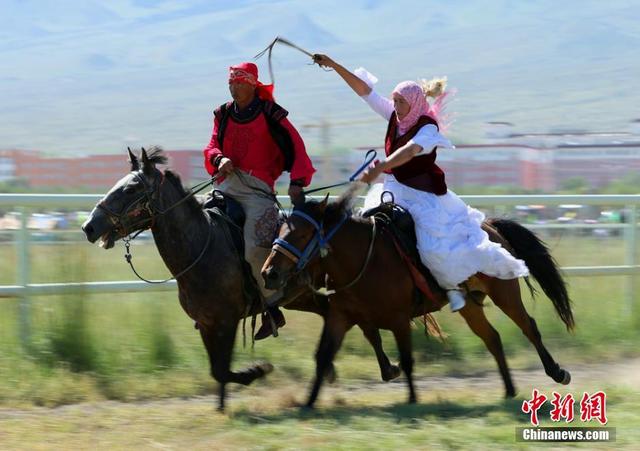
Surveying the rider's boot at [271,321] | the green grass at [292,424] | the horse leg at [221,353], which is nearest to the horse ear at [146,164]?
the horse leg at [221,353]

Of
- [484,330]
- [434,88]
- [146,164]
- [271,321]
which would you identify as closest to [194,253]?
[146,164]

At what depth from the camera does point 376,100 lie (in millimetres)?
8477

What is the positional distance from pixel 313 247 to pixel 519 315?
6.70 feet

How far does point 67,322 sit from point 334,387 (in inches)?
90.5

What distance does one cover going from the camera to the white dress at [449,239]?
7.94 meters

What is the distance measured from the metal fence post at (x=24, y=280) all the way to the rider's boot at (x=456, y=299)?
3.50 metres

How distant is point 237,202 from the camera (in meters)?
8.22

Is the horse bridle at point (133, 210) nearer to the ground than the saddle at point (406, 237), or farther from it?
farther from it

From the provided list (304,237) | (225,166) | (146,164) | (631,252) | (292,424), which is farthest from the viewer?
(631,252)

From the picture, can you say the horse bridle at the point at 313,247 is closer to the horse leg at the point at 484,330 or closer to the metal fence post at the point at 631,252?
the horse leg at the point at 484,330

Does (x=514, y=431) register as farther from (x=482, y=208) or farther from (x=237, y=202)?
(x=482, y=208)

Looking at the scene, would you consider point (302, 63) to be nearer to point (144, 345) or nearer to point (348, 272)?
point (144, 345)

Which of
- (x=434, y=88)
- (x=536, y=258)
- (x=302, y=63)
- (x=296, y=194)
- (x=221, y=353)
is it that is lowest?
(x=221, y=353)

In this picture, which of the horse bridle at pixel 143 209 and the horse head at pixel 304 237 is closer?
the horse head at pixel 304 237
